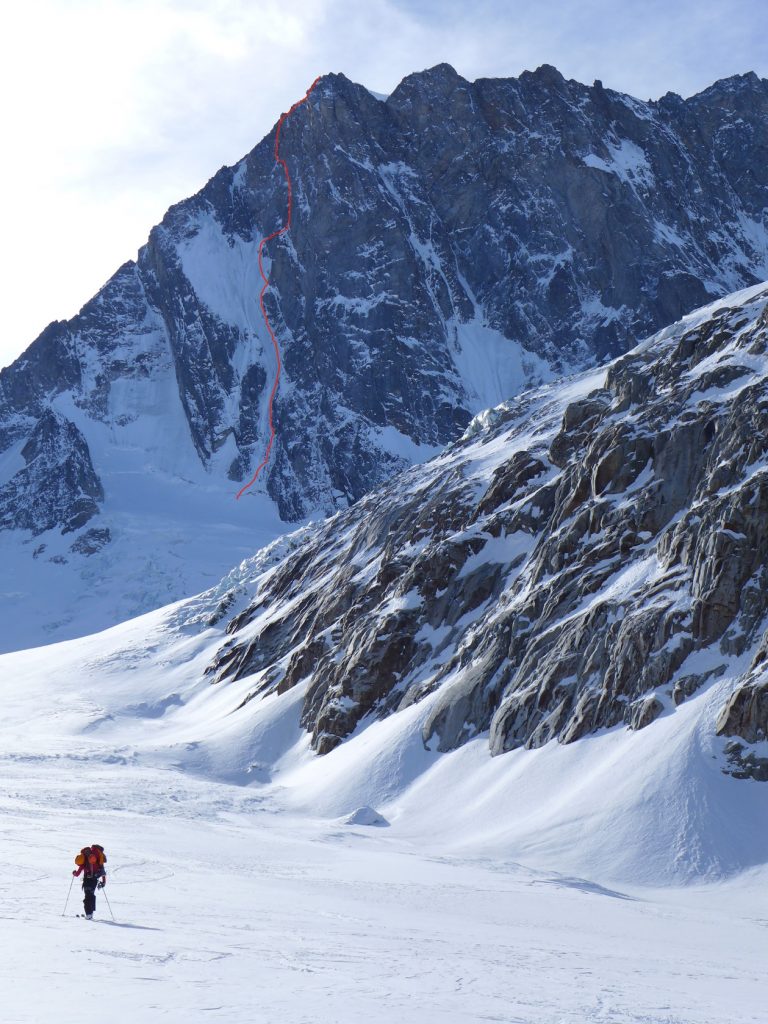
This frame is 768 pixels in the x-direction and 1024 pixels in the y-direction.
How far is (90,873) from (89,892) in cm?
35

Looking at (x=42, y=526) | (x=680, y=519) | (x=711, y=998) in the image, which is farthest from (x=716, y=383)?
(x=42, y=526)

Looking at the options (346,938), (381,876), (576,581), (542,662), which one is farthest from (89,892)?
(576,581)

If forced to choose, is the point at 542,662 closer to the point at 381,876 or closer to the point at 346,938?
the point at 381,876

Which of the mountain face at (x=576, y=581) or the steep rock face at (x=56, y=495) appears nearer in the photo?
the mountain face at (x=576, y=581)

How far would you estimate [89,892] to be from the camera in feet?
71.1

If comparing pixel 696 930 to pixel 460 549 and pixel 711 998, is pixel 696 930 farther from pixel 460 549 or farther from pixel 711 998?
pixel 460 549

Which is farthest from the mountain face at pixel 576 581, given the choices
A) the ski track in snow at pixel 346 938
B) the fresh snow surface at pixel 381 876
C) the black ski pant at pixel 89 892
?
the black ski pant at pixel 89 892

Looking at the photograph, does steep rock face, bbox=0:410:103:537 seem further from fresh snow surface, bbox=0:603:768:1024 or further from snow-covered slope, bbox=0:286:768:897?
fresh snow surface, bbox=0:603:768:1024

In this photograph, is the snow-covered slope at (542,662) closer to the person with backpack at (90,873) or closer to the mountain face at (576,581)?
the mountain face at (576,581)

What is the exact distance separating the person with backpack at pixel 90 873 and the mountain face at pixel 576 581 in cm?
2212

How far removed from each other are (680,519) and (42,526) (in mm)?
155706

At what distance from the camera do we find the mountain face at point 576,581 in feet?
138

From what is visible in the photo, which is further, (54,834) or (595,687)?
(595,687)

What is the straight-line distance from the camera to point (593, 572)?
49.7 m
